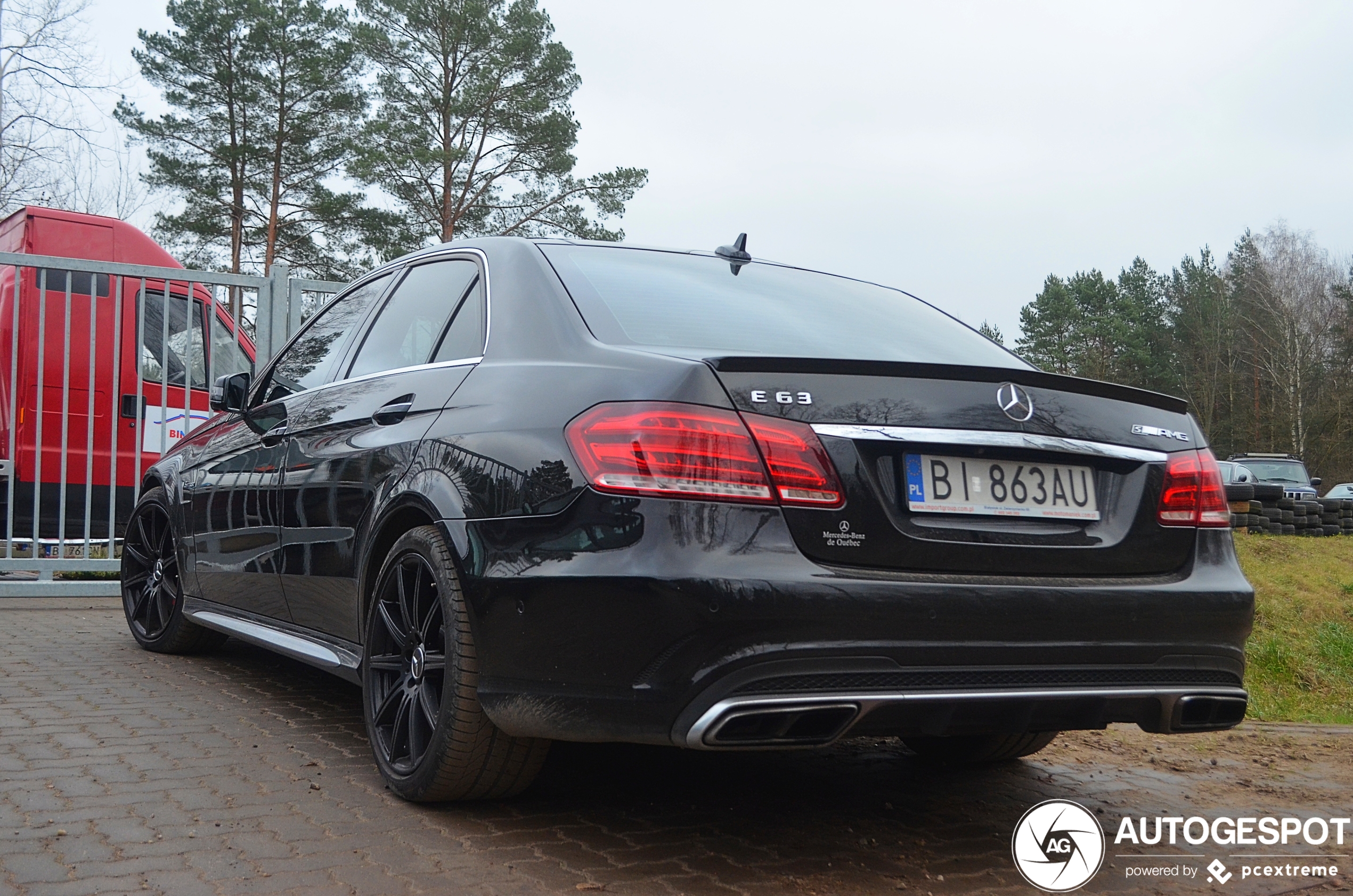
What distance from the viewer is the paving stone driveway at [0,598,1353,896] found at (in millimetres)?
3029

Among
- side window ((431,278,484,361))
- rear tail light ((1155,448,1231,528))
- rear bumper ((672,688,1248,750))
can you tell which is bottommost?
rear bumper ((672,688,1248,750))

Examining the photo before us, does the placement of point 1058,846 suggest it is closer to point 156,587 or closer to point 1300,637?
point 156,587

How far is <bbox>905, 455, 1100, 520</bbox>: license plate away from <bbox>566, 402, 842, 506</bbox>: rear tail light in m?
0.23

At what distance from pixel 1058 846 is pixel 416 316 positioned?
257cm

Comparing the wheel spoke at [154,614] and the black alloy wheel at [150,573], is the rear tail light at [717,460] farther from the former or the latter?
the wheel spoke at [154,614]

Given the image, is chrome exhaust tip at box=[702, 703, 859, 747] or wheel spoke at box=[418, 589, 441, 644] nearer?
chrome exhaust tip at box=[702, 703, 859, 747]

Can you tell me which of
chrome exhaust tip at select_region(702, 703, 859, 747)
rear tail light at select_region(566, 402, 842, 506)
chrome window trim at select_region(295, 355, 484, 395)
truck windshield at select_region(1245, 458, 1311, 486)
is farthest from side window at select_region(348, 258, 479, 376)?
truck windshield at select_region(1245, 458, 1311, 486)

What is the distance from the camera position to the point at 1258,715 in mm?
7906

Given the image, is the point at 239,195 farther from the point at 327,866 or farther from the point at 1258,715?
the point at 327,866

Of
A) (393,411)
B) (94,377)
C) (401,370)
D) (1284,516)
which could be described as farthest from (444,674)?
(1284,516)

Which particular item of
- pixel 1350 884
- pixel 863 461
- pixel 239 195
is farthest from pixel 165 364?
pixel 239 195

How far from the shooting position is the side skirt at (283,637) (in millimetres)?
4031

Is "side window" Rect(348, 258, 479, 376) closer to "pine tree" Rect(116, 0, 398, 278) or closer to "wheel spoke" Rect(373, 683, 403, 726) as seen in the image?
"wheel spoke" Rect(373, 683, 403, 726)

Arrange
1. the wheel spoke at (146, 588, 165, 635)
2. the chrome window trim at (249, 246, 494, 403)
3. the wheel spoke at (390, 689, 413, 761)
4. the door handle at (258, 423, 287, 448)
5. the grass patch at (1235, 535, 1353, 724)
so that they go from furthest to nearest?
the grass patch at (1235, 535, 1353, 724)
the wheel spoke at (146, 588, 165, 635)
the door handle at (258, 423, 287, 448)
the chrome window trim at (249, 246, 494, 403)
the wheel spoke at (390, 689, 413, 761)
